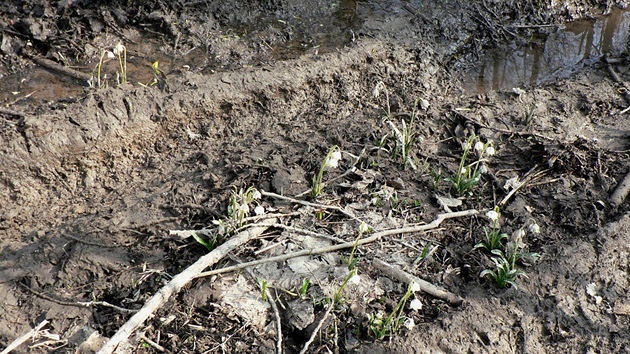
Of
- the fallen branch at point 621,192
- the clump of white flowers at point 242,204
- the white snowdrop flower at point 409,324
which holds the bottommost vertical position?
the fallen branch at point 621,192

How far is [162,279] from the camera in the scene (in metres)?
3.34

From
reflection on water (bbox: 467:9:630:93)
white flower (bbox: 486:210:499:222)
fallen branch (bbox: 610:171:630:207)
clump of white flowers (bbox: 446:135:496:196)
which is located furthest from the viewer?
reflection on water (bbox: 467:9:630:93)

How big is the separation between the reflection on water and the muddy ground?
0.10 m

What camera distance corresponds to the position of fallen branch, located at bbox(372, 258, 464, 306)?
130 inches

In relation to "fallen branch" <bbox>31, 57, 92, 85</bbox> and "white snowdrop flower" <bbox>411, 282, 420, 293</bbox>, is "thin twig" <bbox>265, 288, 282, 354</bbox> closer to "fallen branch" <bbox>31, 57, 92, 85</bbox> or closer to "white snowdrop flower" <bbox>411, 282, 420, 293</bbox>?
"white snowdrop flower" <bbox>411, 282, 420, 293</bbox>

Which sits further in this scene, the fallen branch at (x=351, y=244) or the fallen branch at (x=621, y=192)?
the fallen branch at (x=621, y=192)

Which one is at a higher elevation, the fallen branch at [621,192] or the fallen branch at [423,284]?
the fallen branch at [423,284]

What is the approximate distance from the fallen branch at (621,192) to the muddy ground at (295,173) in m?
0.04

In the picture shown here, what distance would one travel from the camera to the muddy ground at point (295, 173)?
320 cm

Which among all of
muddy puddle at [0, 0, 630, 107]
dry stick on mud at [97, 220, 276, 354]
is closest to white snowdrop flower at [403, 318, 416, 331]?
dry stick on mud at [97, 220, 276, 354]

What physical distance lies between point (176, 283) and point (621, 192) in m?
3.44

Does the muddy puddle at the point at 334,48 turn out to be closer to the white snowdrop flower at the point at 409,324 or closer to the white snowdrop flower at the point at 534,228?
the white snowdrop flower at the point at 534,228

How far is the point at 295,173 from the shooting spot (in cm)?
409

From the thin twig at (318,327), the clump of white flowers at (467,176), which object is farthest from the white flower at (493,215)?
the thin twig at (318,327)
